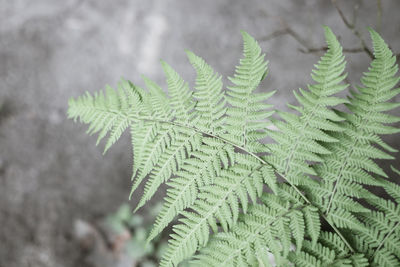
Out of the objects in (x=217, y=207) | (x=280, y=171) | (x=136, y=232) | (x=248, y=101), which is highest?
(x=248, y=101)

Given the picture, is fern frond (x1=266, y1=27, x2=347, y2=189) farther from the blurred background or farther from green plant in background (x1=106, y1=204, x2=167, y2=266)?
green plant in background (x1=106, y1=204, x2=167, y2=266)

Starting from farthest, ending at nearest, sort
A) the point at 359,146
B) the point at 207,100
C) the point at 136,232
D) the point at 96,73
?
the point at 96,73, the point at 136,232, the point at 207,100, the point at 359,146

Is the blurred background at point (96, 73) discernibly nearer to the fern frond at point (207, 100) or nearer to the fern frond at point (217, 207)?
the fern frond at point (207, 100)

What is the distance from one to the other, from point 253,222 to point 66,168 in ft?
9.32

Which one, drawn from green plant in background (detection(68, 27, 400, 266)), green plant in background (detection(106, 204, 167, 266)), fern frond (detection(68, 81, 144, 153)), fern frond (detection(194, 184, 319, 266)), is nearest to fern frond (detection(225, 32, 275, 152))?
green plant in background (detection(68, 27, 400, 266))

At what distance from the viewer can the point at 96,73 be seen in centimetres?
385

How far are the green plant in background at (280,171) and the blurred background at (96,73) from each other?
145 centimetres

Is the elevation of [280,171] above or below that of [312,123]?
below

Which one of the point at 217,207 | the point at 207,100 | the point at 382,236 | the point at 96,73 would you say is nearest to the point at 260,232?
the point at 217,207

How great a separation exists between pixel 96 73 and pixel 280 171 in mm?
3110

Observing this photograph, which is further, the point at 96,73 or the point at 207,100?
the point at 96,73

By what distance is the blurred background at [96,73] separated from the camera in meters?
3.09

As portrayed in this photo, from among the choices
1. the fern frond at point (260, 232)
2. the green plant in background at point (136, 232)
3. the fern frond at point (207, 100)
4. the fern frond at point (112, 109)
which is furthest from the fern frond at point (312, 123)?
the green plant in background at point (136, 232)

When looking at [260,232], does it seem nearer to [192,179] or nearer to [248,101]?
[192,179]
